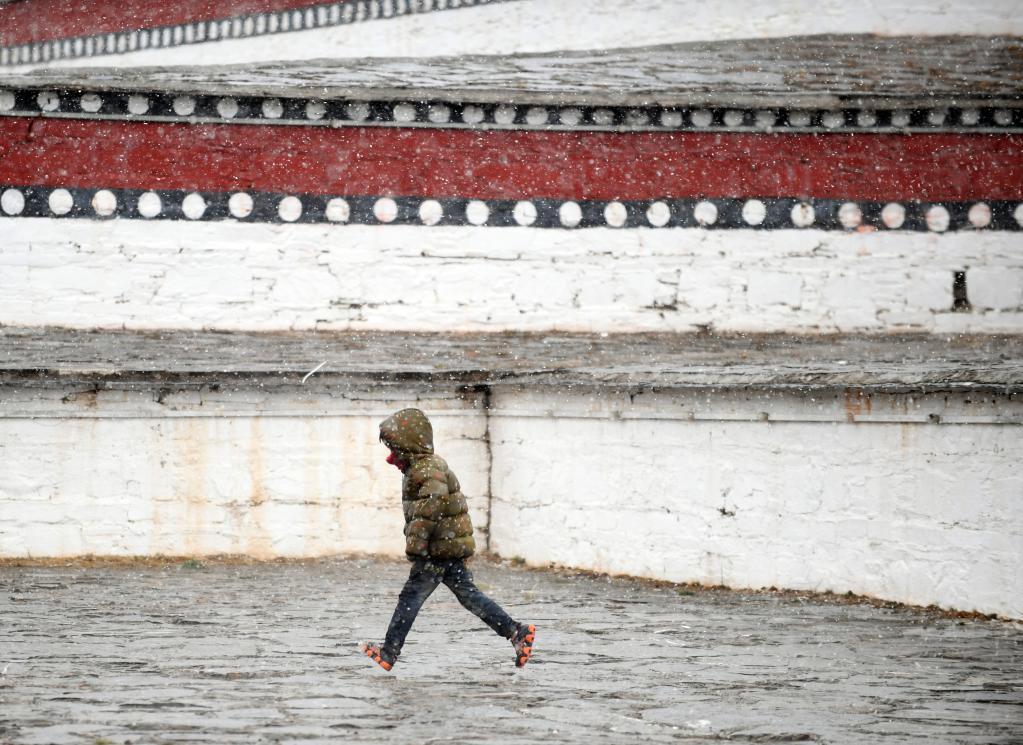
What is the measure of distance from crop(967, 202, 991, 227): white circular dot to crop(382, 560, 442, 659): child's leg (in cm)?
794

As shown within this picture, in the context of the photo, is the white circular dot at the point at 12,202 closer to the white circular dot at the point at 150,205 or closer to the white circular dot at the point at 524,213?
the white circular dot at the point at 150,205

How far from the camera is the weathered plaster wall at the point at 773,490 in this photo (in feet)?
26.9

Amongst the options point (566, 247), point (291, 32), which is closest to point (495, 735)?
point (566, 247)

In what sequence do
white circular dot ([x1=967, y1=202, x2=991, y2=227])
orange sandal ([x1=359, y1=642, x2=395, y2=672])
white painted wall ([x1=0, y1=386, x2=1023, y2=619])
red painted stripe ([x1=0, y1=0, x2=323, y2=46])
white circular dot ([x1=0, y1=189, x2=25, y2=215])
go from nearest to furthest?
orange sandal ([x1=359, y1=642, x2=395, y2=672]) → white painted wall ([x1=0, y1=386, x2=1023, y2=619]) → white circular dot ([x1=0, y1=189, x2=25, y2=215]) → white circular dot ([x1=967, y1=202, x2=991, y2=227]) → red painted stripe ([x1=0, y1=0, x2=323, y2=46])

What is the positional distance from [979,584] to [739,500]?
172 centimetres

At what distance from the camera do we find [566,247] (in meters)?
12.6

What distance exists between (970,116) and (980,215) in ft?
3.05

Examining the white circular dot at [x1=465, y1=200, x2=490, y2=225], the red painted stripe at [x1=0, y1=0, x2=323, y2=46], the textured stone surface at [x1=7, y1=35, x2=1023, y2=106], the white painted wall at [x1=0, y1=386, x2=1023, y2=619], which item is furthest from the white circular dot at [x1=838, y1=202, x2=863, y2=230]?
the red painted stripe at [x1=0, y1=0, x2=323, y2=46]

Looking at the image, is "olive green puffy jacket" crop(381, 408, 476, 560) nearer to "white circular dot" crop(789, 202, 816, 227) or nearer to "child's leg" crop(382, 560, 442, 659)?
"child's leg" crop(382, 560, 442, 659)

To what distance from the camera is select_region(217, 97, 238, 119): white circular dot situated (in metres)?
12.3

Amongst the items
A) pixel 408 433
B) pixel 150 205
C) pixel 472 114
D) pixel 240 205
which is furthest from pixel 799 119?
pixel 408 433

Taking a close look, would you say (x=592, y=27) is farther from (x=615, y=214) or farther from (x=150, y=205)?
(x=150, y=205)

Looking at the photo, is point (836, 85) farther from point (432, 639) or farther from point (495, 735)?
point (495, 735)

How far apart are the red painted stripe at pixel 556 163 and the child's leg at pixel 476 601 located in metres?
6.50
